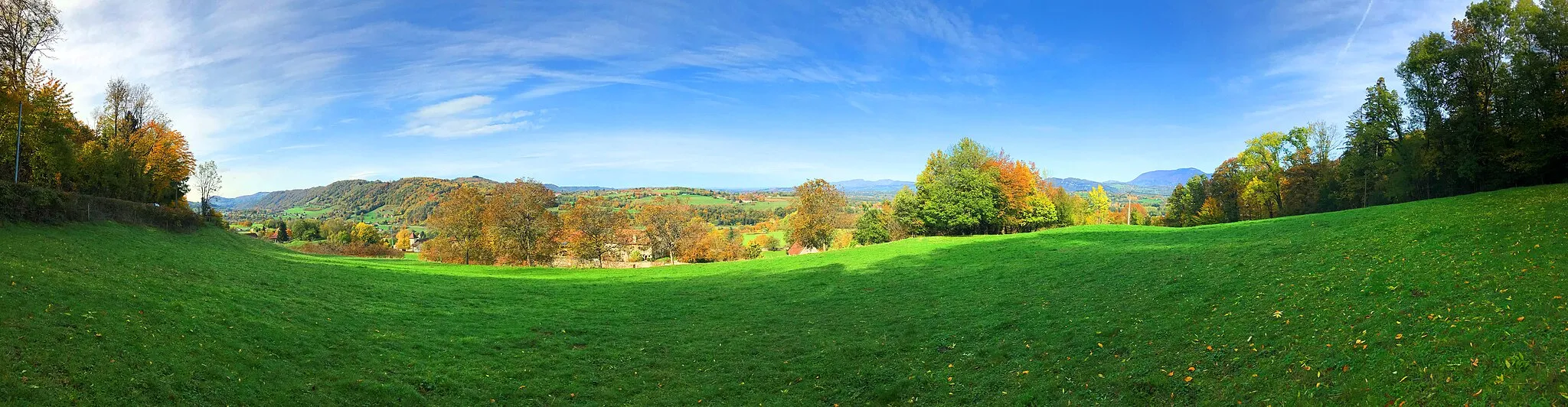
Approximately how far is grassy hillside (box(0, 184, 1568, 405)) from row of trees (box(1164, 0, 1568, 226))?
14.3m

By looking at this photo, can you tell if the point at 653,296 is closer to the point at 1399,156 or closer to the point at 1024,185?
the point at 1024,185

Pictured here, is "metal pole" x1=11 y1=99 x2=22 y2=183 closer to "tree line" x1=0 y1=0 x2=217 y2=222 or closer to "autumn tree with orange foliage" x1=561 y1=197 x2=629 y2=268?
"tree line" x1=0 y1=0 x2=217 y2=222

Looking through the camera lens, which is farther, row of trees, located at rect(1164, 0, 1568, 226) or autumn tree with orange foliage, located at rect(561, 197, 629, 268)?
autumn tree with orange foliage, located at rect(561, 197, 629, 268)

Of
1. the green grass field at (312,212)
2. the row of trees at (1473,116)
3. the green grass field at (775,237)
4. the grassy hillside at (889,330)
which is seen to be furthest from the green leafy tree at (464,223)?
the green grass field at (312,212)

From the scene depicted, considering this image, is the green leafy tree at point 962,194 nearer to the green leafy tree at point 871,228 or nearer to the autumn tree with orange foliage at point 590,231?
the green leafy tree at point 871,228

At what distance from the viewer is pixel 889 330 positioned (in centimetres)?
1623

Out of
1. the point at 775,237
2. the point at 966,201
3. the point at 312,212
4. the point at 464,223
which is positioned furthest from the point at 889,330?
the point at 312,212

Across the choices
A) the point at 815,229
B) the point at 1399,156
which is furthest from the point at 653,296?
the point at 1399,156

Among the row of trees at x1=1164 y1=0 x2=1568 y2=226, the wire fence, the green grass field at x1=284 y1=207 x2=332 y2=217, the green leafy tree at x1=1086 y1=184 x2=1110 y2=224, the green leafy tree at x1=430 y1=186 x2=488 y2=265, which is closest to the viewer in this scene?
the wire fence

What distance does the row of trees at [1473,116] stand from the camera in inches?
1137

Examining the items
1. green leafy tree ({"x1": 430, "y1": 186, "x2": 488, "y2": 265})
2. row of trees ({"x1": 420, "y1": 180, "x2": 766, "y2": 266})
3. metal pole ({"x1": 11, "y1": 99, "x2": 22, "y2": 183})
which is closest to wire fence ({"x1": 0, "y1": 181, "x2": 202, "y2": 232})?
metal pole ({"x1": 11, "y1": 99, "x2": 22, "y2": 183})

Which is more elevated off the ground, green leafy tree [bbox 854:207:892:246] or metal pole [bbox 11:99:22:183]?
metal pole [bbox 11:99:22:183]

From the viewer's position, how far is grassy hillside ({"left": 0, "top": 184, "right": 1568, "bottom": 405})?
8.00 m

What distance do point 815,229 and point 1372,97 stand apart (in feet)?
167
